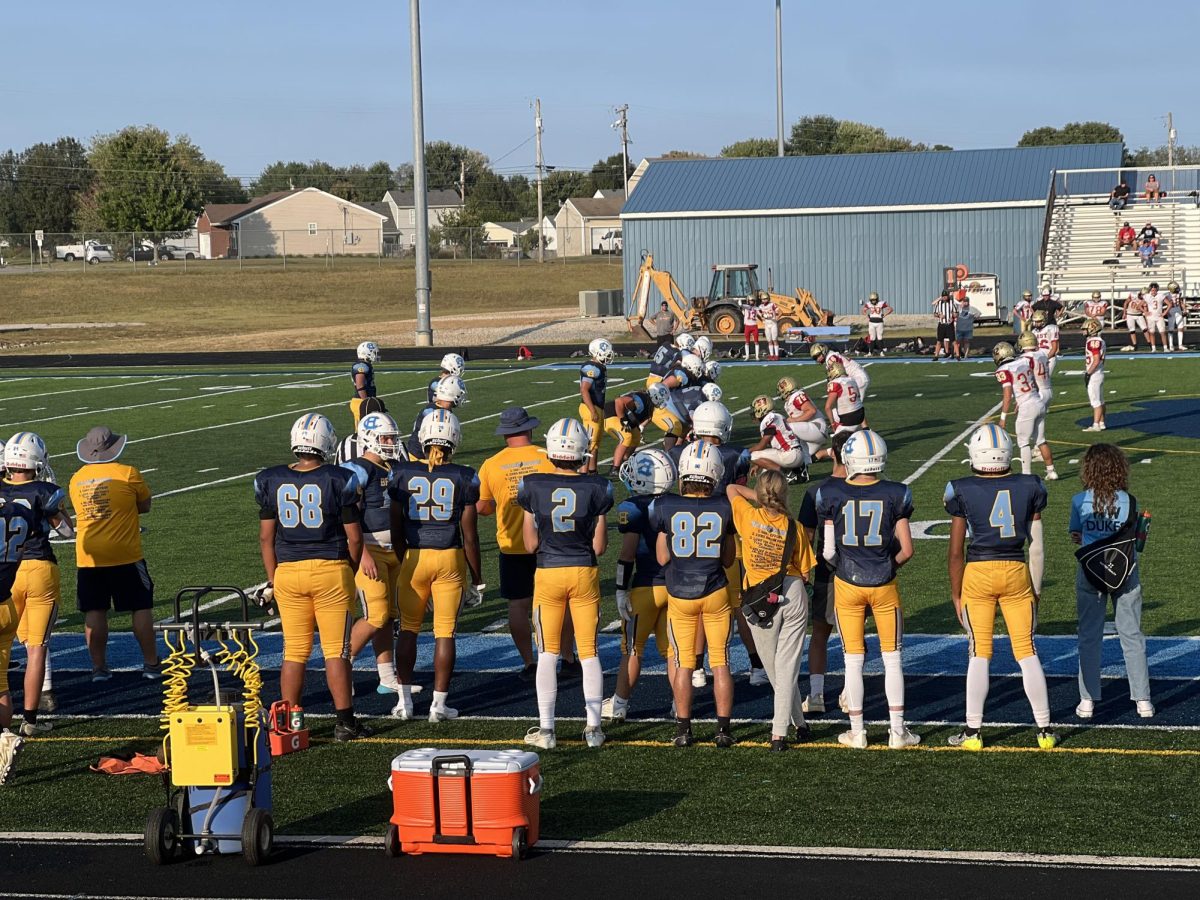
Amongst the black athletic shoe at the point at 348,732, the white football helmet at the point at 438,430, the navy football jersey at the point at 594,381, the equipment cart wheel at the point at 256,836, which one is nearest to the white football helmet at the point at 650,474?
the white football helmet at the point at 438,430

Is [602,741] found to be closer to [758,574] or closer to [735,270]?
[758,574]

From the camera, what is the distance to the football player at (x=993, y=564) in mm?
8672

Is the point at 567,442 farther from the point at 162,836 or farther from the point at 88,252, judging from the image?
the point at 88,252

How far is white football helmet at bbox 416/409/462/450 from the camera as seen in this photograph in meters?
9.51

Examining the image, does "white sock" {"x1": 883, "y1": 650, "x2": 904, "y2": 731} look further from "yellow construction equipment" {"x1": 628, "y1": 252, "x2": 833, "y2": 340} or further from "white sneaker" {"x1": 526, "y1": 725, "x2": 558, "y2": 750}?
"yellow construction equipment" {"x1": 628, "y1": 252, "x2": 833, "y2": 340}

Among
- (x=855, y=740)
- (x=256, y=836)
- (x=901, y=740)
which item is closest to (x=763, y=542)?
(x=855, y=740)

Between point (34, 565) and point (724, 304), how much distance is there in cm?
3704

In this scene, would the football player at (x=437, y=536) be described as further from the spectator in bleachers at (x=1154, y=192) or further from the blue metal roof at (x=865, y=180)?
the spectator in bleachers at (x=1154, y=192)

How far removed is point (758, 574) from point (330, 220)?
321ft

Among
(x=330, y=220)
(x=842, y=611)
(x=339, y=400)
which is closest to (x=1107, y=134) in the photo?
(x=330, y=220)

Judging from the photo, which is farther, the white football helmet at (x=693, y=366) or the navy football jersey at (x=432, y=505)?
the white football helmet at (x=693, y=366)

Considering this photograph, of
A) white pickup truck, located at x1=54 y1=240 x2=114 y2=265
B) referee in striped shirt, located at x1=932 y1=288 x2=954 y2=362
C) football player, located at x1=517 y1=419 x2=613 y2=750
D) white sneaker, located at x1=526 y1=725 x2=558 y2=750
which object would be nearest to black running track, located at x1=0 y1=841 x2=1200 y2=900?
white sneaker, located at x1=526 y1=725 x2=558 y2=750

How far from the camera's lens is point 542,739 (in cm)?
900

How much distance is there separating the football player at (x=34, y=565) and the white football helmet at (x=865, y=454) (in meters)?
4.74
